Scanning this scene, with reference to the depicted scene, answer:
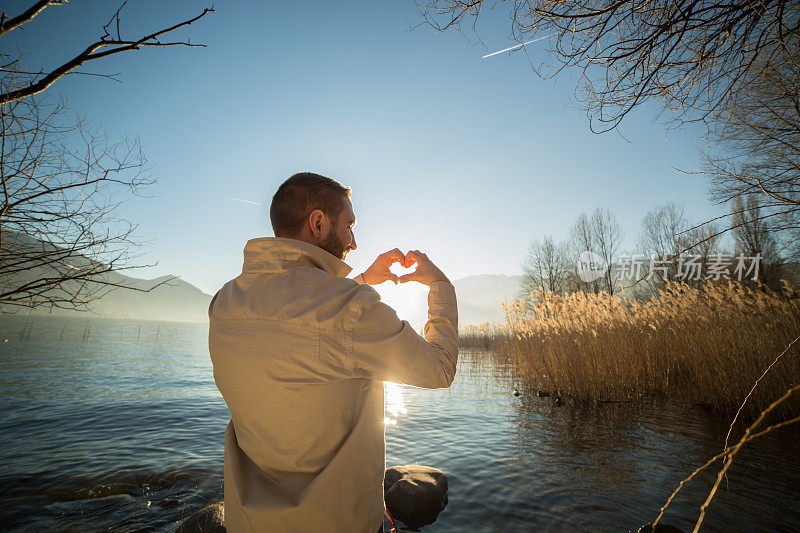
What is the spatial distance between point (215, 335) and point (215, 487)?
4.24 meters

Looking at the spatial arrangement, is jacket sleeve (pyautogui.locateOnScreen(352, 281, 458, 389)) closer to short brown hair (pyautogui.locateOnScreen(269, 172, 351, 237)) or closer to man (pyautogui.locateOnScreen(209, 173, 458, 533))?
man (pyautogui.locateOnScreen(209, 173, 458, 533))

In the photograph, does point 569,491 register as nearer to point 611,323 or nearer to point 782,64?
point 782,64

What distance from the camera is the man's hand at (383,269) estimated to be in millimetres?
1685

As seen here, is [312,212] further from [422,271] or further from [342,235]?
[422,271]

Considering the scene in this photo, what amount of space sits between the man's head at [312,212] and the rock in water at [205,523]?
308 cm

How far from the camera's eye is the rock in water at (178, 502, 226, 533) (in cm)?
311

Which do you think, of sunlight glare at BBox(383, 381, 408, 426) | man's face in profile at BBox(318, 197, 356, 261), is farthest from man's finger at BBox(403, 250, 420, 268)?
sunlight glare at BBox(383, 381, 408, 426)

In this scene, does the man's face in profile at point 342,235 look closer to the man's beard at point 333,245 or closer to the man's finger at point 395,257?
the man's beard at point 333,245

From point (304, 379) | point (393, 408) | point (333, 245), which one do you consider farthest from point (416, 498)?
point (393, 408)

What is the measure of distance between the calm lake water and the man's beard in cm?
318

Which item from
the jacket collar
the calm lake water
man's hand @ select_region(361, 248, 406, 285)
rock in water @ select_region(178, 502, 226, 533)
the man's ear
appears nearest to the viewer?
the jacket collar

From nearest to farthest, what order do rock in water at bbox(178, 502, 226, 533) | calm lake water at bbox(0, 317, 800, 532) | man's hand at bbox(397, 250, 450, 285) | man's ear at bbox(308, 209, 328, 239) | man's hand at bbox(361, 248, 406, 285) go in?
man's ear at bbox(308, 209, 328, 239) < man's hand at bbox(397, 250, 450, 285) < man's hand at bbox(361, 248, 406, 285) < rock in water at bbox(178, 502, 226, 533) < calm lake water at bbox(0, 317, 800, 532)

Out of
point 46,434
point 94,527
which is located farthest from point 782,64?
point 46,434

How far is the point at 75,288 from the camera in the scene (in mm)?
2453
